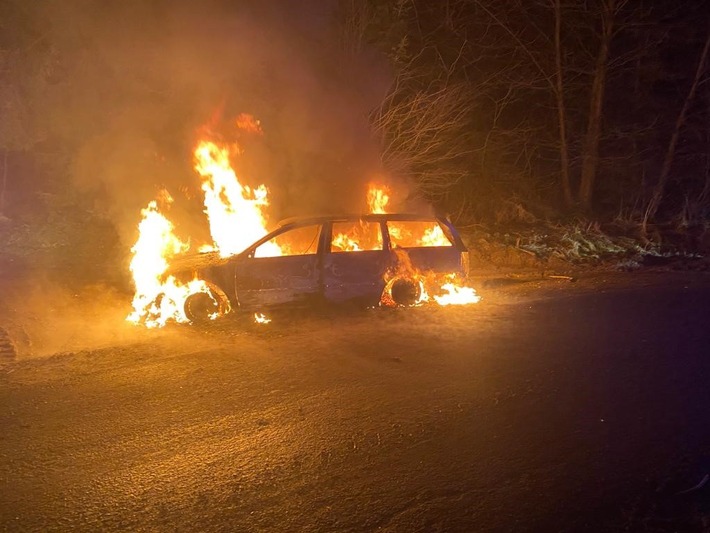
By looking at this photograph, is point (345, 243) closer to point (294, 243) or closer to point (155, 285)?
point (294, 243)

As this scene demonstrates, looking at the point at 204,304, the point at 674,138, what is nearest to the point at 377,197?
the point at 204,304

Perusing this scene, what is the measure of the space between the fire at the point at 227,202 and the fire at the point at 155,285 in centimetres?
110

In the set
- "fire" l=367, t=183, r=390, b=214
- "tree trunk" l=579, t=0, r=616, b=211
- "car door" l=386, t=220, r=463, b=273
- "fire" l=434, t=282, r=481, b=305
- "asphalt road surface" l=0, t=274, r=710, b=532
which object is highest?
"tree trunk" l=579, t=0, r=616, b=211

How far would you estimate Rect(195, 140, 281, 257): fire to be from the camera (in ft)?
31.9

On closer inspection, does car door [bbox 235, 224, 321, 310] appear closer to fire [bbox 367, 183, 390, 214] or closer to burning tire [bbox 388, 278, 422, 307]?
burning tire [bbox 388, 278, 422, 307]

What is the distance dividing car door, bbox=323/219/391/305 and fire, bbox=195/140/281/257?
2298mm

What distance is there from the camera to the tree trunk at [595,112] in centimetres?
1559

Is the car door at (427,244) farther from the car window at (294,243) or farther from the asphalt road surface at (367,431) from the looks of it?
the asphalt road surface at (367,431)

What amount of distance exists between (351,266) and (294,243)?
38.5 inches

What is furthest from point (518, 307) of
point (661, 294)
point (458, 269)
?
point (661, 294)

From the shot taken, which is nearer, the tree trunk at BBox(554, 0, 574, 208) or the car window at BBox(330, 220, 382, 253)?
the car window at BBox(330, 220, 382, 253)

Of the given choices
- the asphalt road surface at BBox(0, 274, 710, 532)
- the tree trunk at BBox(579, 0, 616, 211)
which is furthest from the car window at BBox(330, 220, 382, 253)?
the tree trunk at BBox(579, 0, 616, 211)

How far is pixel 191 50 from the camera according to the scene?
440 inches

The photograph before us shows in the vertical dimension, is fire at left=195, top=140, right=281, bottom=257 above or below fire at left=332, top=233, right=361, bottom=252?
above
